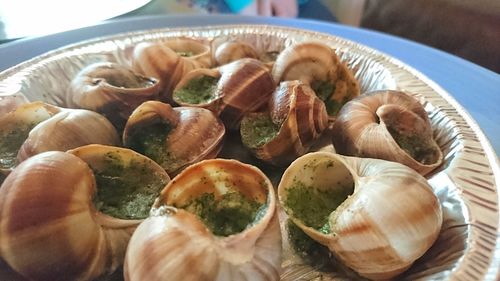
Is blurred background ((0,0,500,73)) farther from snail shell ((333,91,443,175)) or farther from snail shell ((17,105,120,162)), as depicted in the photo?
snail shell ((333,91,443,175))

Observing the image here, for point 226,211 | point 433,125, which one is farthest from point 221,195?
point 433,125

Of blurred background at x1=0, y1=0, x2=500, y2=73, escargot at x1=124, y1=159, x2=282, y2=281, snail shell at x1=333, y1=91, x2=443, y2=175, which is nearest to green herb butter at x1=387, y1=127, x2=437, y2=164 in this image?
snail shell at x1=333, y1=91, x2=443, y2=175

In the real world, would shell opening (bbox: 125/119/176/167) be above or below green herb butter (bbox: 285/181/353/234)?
above

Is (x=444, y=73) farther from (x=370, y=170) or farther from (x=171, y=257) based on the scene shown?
(x=171, y=257)

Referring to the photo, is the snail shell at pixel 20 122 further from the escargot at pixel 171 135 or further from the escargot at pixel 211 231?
the escargot at pixel 211 231

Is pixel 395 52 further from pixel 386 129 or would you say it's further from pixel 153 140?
pixel 153 140

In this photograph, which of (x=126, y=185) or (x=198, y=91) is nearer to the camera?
(x=126, y=185)

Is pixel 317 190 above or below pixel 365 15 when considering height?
above
